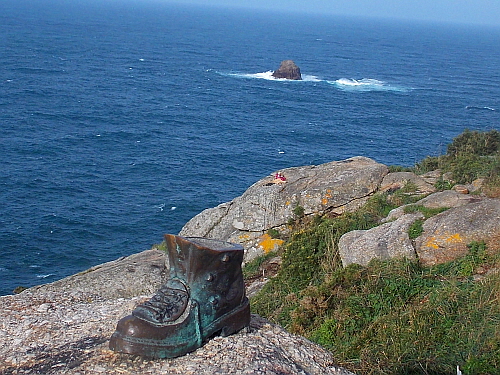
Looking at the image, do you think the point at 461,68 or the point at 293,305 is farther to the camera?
the point at 461,68

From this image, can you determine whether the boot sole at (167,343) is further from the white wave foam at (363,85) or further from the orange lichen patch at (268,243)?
the white wave foam at (363,85)

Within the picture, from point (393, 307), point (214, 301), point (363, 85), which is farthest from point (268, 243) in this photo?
point (363, 85)

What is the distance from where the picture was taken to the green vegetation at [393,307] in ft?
22.1

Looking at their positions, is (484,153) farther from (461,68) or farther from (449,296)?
(461,68)

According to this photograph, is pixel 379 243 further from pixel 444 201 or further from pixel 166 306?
pixel 166 306

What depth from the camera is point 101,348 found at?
5637 mm

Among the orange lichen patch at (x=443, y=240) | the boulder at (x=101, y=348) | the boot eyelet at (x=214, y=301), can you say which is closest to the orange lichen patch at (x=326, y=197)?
the orange lichen patch at (x=443, y=240)

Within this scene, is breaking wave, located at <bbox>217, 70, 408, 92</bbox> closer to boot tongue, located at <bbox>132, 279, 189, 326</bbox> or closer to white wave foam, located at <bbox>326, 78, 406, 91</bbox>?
white wave foam, located at <bbox>326, 78, 406, 91</bbox>

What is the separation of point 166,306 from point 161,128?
5779cm

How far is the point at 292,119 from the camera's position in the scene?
6888cm

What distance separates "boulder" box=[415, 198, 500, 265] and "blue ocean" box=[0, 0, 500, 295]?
988 inches

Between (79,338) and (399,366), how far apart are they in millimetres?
3527

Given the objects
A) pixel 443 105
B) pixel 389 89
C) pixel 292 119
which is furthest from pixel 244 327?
pixel 389 89

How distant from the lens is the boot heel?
5875mm
